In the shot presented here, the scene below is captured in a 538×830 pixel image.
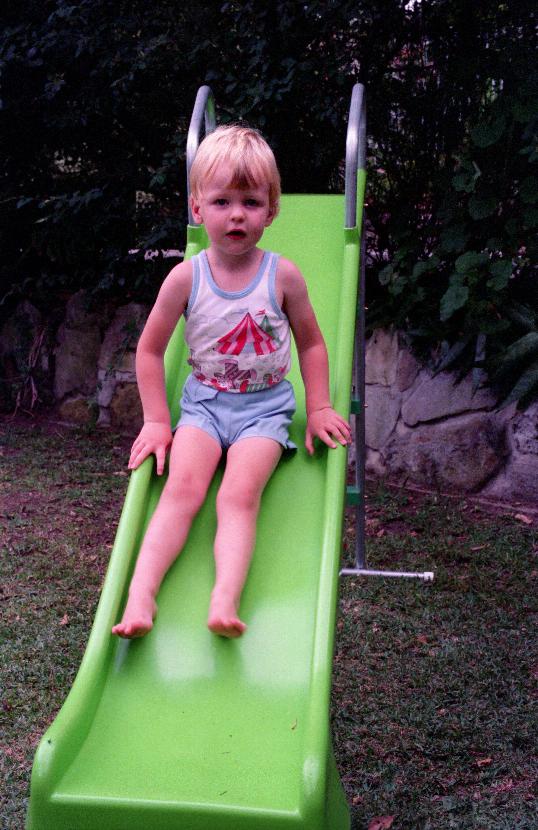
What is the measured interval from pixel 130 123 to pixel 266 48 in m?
1.14

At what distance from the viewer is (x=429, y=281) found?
496 cm

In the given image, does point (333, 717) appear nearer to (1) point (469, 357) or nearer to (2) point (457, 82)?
(1) point (469, 357)

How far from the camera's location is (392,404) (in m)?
5.09

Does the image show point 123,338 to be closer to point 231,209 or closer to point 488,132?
point 488,132

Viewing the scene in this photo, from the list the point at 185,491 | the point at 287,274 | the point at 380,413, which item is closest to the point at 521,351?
the point at 380,413

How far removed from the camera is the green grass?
8.32 ft

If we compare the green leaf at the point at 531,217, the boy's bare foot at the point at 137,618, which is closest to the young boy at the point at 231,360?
the boy's bare foot at the point at 137,618

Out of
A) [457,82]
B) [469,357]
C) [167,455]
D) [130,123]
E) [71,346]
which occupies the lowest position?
[71,346]

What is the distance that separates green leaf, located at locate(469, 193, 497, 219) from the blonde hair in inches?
89.9

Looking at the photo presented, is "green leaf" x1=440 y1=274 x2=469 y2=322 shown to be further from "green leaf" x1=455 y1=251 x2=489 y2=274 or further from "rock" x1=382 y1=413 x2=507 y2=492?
"rock" x1=382 y1=413 x2=507 y2=492

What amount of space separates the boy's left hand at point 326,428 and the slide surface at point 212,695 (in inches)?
1.7

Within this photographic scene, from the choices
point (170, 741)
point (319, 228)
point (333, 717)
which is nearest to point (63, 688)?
point (333, 717)

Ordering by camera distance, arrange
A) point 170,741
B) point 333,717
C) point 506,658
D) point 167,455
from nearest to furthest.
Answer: point 170,741 → point 167,455 → point 333,717 → point 506,658

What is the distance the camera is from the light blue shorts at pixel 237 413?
258 cm
